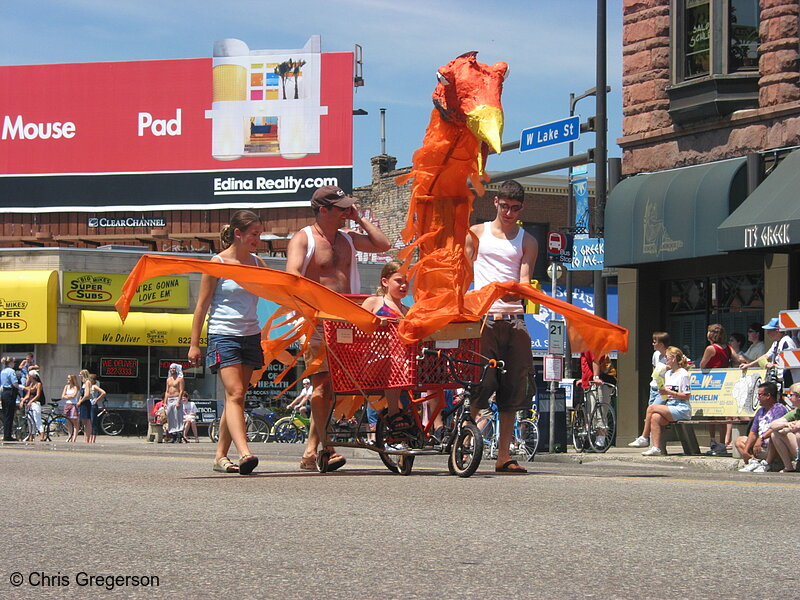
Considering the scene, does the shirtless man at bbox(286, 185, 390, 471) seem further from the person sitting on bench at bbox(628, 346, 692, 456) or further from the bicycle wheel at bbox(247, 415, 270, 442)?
the bicycle wheel at bbox(247, 415, 270, 442)

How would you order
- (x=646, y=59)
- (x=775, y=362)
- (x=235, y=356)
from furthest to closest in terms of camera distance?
1. (x=646, y=59)
2. (x=775, y=362)
3. (x=235, y=356)

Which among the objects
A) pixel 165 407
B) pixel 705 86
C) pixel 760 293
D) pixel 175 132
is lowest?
pixel 165 407

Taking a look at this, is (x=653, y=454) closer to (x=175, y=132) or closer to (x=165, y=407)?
(x=165, y=407)

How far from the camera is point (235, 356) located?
9.67 meters

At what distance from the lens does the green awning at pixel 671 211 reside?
1823 cm

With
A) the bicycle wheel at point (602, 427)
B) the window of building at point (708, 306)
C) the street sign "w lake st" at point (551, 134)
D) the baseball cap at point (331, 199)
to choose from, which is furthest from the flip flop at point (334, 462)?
Answer: the street sign "w lake st" at point (551, 134)

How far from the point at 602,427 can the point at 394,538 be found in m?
11.0

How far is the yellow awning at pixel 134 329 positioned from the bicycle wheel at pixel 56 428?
4.93 m

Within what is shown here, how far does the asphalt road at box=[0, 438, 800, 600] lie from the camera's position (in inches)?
180

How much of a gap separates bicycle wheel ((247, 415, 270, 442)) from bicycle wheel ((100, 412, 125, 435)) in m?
6.65

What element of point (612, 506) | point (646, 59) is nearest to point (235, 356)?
point (612, 506)

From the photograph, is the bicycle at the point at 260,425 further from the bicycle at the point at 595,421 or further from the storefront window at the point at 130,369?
the bicycle at the point at 595,421

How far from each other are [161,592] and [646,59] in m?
17.1

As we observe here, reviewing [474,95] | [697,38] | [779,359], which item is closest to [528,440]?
[779,359]
